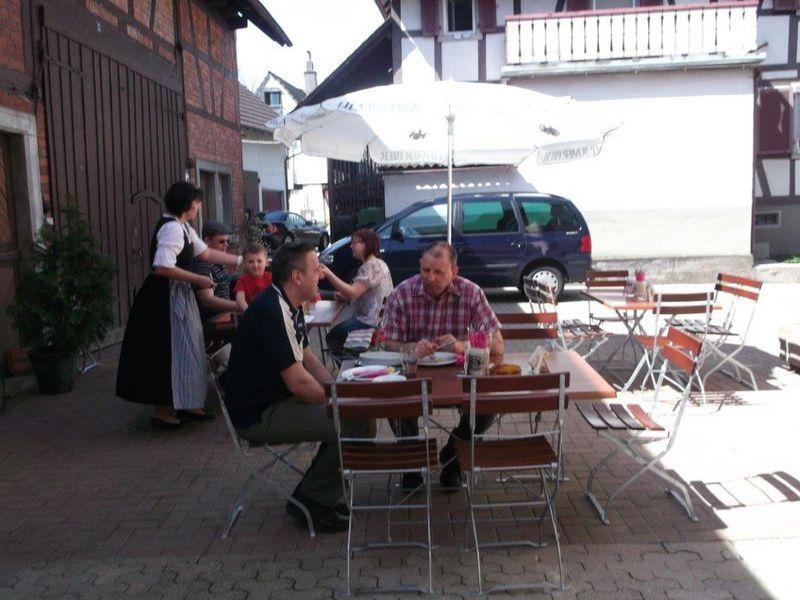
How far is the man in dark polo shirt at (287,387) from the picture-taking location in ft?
13.1

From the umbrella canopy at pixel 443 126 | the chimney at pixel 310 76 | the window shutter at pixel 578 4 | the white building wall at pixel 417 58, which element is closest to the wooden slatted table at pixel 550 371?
the umbrella canopy at pixel 443 126

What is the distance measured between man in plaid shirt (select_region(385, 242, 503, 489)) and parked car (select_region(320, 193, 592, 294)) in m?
7.87

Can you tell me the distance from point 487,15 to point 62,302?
12.4 meters

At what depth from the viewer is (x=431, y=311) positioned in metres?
4.78

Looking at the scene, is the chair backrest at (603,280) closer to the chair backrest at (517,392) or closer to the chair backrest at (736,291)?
the chair backrest at (736,291)

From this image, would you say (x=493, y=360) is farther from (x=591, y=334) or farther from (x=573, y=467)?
(x=591, y=334)

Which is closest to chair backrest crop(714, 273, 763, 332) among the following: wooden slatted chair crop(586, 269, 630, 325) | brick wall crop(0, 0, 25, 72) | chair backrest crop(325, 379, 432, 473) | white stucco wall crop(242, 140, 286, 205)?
wooden slatted chair crop(586, 269, 630, 325)

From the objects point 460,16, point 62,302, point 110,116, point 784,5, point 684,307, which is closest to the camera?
point 684,307

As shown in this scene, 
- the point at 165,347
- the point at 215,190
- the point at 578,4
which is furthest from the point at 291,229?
the point at 165,347

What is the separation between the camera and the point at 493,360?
4379 millimetres

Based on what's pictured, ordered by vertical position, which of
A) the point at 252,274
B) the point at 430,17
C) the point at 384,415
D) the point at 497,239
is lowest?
the point at 384,415

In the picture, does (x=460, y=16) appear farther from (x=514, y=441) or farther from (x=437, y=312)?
(x=514, y=441)

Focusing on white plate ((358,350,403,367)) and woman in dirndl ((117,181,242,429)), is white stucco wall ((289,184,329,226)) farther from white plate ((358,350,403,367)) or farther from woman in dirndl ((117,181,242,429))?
white plate ((358,350,403,367))

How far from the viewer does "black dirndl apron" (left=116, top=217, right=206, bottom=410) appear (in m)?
5.95
